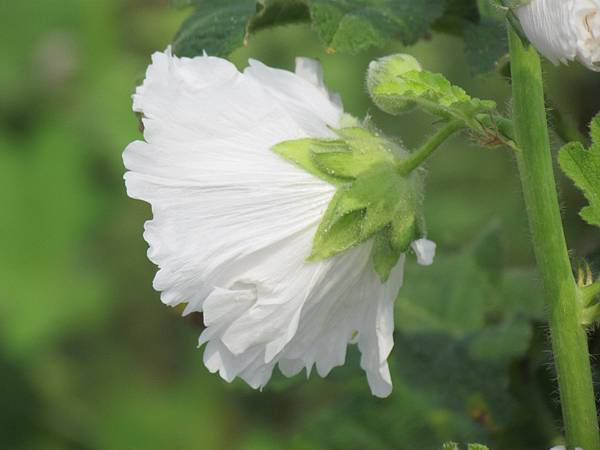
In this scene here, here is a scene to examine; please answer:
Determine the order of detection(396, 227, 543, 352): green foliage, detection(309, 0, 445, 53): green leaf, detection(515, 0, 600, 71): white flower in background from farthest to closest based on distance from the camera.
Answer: detection(396, 227, 543, 352): green foliage
detection(309, 0, 445, 53): green leaf
detection(515, 0, 600, 71): white flower in background

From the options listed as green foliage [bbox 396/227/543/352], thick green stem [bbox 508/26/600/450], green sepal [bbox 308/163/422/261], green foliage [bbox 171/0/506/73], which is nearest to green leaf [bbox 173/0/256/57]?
green foliage [bbox 171/0/506/73]

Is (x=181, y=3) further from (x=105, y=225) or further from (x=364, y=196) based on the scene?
(x=105, y=225)

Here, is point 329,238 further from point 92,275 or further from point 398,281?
point 92,275

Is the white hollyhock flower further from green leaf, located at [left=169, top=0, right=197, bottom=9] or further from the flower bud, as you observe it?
green leaf, located at [left=169, top=0, right=197, bottom=9]

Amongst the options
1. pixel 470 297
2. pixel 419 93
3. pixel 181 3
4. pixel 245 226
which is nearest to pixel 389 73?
pixel 419 93

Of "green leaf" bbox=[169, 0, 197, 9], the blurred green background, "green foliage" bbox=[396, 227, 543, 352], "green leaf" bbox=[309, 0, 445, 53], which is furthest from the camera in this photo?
the blurred green background

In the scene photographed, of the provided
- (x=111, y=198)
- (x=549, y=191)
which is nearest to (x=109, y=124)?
(x=111, y=198)

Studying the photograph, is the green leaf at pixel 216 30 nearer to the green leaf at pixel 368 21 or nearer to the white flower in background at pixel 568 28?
the green leaf at pixel 368 21
